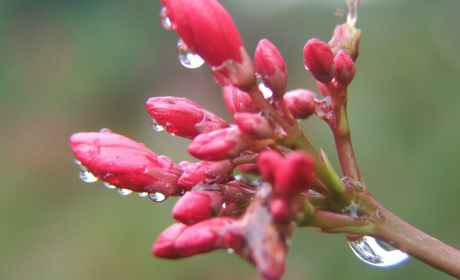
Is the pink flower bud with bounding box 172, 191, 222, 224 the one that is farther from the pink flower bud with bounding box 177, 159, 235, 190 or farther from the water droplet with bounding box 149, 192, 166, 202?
the water droplet with bounding box 149, 192, 166, 202

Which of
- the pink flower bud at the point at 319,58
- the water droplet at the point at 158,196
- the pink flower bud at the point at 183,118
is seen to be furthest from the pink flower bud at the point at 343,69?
the water droplet at the point at 158,196

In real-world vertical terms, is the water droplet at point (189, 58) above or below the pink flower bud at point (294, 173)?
above

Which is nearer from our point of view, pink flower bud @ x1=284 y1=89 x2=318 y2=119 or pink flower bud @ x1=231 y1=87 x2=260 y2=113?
pink flower bud @ x1=231 y1=87 x2=260 y2=113

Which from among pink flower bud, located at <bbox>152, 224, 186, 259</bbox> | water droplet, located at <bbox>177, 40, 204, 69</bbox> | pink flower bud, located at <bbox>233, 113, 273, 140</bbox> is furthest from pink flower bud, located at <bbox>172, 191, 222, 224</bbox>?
water droplet, located at <bbox>177, 40, 204, 69</bbox>

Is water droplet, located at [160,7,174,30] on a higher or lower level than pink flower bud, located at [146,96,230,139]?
higher

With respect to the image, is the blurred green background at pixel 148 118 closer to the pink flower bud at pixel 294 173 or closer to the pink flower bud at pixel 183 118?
the pink flower bud at pixel 183 118

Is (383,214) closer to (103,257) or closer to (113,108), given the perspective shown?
(103,257)
